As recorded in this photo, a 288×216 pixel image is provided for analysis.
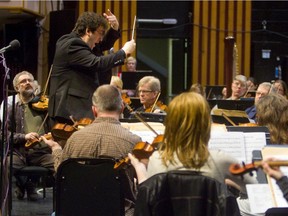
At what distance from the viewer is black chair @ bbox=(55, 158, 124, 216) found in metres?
3.95

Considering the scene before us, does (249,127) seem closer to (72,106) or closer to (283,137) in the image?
(283,137)

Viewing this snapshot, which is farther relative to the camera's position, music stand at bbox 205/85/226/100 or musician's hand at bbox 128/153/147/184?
music stand at bbox 205/85/226/100

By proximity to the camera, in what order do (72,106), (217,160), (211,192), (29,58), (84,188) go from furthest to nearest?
(29,58) → (72,106) → (84,188) → (217,160) → (211,192)

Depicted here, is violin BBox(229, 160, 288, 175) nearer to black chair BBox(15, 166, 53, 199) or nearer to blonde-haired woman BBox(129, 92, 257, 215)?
blonde-haired woman BBox(129, 92, 257, 215)

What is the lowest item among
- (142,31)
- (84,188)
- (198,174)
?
(84,188)

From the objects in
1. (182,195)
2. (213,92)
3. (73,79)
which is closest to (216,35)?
(213,92)

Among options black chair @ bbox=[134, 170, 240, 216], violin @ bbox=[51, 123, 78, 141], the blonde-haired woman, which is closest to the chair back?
black chair @ bbox=[134, 170, 240, 216]

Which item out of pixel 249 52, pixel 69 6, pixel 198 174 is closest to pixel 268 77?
pixel 249 52

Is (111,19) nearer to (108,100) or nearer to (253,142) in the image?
(108,100)

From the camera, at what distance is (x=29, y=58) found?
1230 cm

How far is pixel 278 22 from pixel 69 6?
3752mm

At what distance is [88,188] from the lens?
4.02 m

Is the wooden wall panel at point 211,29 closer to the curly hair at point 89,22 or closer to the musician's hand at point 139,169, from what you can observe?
the curly hair at point 89,22

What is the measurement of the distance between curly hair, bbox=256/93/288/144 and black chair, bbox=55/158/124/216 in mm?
968
